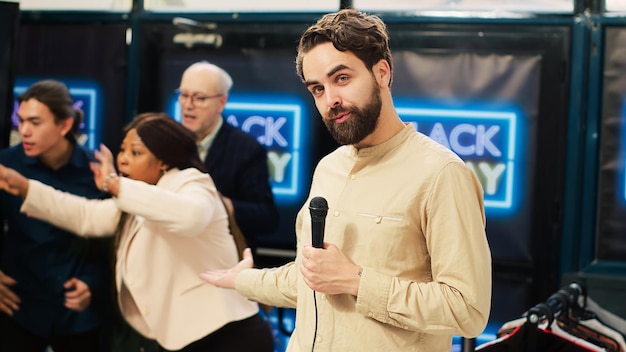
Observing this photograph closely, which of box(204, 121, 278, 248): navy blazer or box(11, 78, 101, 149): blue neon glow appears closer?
box(204, 121, 278, 248): navy blazer

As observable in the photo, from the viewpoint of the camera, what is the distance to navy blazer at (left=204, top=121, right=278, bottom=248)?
4230mm

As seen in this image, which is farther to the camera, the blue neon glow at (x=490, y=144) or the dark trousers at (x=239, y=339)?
the blue neon glow at (x=490, y=144)

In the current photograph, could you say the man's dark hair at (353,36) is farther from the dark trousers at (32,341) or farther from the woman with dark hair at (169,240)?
the dark trousers at (32,341)

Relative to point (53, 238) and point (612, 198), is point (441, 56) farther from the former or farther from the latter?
point (53, 238)

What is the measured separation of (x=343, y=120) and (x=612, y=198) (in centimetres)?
262

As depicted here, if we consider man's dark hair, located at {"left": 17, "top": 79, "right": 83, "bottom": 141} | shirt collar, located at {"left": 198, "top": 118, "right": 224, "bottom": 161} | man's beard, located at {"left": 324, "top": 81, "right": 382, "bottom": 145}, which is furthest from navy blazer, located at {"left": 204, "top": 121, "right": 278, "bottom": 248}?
man's beard, located at {"left": 324, "top": 81, "right": 382, "bottom": 145}

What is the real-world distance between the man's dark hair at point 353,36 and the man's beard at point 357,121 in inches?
3.1

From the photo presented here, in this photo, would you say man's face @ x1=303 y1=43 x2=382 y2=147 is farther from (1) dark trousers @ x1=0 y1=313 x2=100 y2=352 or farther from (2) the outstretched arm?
(1) dark trousers @ x1=0 y1=313 x2=100 y2=352

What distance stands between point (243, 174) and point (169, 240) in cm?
73

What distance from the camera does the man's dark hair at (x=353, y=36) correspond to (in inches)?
77.9

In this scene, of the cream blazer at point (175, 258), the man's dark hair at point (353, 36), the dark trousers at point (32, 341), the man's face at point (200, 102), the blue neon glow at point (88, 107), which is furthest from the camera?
the blue neon glow at point (88, 107)

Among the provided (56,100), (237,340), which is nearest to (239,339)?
(237,340)

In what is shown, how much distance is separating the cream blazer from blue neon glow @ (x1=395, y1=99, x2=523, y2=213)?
128 cm

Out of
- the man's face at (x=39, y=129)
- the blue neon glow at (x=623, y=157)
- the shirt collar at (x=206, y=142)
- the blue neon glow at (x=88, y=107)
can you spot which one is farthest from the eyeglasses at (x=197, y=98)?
the blue neon glow at (x=623, y=157)
